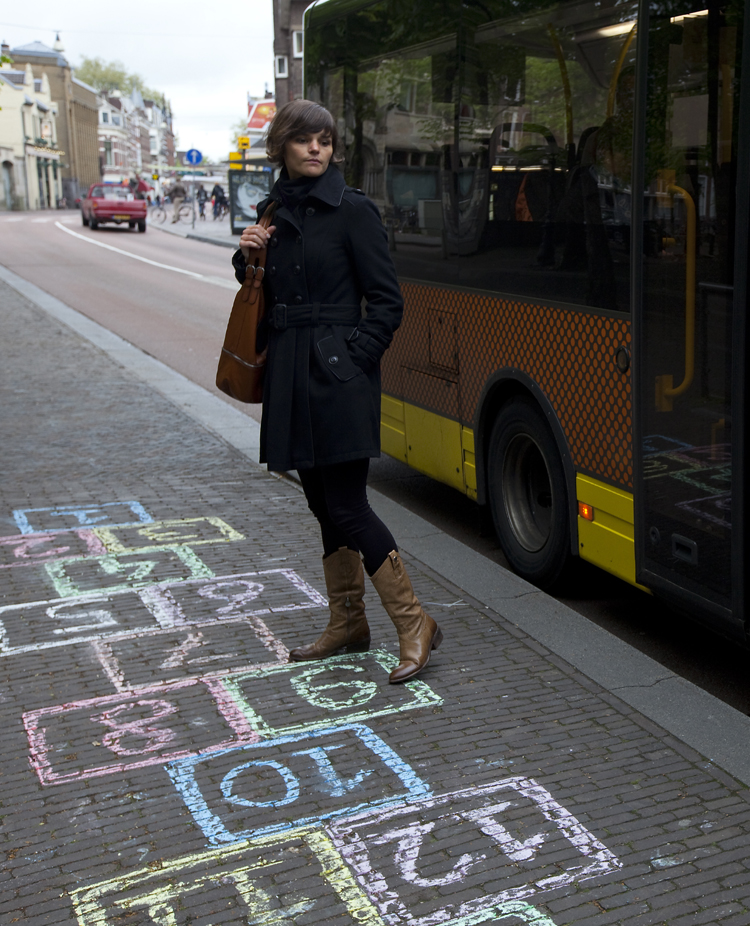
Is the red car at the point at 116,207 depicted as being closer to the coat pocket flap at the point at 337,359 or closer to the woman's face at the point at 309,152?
the woman's face at the point at 309,152

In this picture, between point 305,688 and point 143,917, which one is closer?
point 143,917

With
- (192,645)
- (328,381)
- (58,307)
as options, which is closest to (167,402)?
(192,645)

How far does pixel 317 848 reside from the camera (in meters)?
2.90

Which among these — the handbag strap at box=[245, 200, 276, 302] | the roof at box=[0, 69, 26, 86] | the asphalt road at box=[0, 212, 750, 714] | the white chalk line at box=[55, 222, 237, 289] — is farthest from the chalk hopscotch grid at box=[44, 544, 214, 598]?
the roof at box=[0, 69, 26, 86]

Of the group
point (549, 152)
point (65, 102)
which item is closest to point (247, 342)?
point (549, 152)

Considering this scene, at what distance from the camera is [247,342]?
12.4ft

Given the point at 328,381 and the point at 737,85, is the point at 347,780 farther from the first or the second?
the point at 737,85

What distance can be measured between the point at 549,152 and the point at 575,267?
20.9 inches

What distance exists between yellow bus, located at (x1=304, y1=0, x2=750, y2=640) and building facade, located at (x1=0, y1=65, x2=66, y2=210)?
82.3 meters

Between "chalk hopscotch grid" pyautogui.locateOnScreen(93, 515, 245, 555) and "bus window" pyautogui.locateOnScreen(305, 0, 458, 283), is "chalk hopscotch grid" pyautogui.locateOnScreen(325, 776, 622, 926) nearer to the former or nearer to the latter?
"chalk hopscotch grid" pyautogui.locateOnScreen(93, 515, 245, 555)

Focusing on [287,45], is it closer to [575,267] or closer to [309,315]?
[575,267]

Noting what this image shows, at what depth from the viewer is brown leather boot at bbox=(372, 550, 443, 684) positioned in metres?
3.90

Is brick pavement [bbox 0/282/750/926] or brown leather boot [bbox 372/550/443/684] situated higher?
brown leather boot [bbox 372/550/443/684]

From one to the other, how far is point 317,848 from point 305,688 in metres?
1.03
